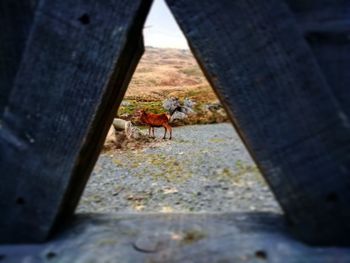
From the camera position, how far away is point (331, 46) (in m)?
1.51

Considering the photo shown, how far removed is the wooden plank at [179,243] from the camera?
60.0 inches

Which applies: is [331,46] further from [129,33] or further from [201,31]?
[129,33]

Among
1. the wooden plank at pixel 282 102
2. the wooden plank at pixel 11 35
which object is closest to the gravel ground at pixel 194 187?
the wooden plank at pixel 282 102

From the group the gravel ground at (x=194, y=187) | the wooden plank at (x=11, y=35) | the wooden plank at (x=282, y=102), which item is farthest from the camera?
the gravel ground at (x=194, y=187)

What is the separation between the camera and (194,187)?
2754mm

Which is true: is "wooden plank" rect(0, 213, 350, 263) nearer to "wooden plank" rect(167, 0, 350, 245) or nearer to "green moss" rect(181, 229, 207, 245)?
"green moss" rect(181, 229, 207, 245)

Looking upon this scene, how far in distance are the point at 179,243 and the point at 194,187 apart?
1099 mm

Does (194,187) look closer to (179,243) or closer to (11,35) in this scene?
(179,243)

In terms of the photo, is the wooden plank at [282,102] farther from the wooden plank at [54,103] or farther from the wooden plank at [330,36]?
the wooden plank at [54,103]

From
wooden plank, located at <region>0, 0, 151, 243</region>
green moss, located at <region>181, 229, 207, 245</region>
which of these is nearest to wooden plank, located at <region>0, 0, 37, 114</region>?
wooden plank, located at <region>0, 0, 151, 243</region>

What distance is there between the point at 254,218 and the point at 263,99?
746 millimetres

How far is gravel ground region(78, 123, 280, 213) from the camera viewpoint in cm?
185

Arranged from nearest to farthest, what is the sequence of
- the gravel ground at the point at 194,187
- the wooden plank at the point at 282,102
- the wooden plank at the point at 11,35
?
1. the wooden plank at the point at 282,102
2. the wooden plank at the point at 11,35
3. the gravel ground at the point at 194,187

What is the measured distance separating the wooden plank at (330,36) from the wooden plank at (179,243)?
0.71m
